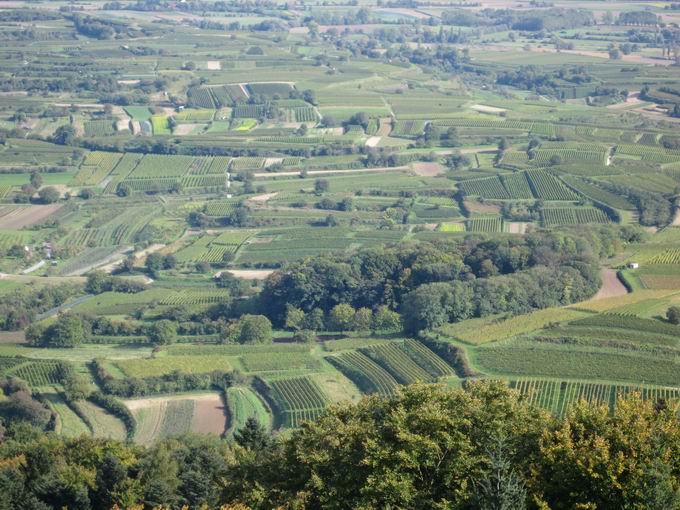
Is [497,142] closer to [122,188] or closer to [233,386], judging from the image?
[122,188]

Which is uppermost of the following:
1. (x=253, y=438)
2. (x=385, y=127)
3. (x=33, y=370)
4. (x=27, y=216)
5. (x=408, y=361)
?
(x=253, y=438)

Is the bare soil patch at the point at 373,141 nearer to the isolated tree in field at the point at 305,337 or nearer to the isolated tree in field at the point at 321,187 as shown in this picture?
the isolated tree in field at the point at 321,187

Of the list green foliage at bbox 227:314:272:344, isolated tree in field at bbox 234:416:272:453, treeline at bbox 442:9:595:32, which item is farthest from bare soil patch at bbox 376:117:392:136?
isolated tree in field at bbox 234:416:272:453

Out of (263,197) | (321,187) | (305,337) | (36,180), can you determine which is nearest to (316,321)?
(305,337)

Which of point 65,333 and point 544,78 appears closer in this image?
point 65,333

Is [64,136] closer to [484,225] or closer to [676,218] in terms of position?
[484,225]

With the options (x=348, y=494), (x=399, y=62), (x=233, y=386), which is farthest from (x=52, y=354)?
(x=399, y=62)

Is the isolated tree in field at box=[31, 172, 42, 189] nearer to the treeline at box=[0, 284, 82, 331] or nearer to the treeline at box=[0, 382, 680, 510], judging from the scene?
the treeline at box=[0, 284, 82, 331]
